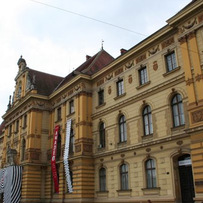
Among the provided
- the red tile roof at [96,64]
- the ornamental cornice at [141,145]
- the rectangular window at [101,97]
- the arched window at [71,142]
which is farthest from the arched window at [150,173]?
the red tile roof at [96,64]

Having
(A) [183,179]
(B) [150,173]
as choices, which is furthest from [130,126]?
(A) [183,179]

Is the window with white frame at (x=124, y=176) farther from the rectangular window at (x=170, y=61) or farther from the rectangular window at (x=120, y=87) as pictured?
the rectangular window at (x=170, y=61)

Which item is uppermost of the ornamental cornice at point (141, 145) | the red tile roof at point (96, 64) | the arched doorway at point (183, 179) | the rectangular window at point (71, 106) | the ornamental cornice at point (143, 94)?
the red tile roof at point (96, 64)

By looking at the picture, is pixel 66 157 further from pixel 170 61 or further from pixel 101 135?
pixel 170 61

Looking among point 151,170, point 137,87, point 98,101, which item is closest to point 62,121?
point 98,101

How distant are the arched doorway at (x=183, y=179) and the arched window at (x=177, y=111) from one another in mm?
2219

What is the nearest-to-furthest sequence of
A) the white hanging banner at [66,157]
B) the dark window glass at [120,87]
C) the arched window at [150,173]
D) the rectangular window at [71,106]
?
the arched window at [150,173]
the dark window glass at [120,87]
the white hanging banner at [66,157]
the rectangular window at [71,106]

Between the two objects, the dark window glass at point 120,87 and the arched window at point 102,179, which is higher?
the dark window glass at point 120,87

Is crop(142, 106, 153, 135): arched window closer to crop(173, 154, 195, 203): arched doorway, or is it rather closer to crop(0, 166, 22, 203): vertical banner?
crop(173, 154, 195, 203): arched doorway

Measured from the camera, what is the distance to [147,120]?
22.3 meters

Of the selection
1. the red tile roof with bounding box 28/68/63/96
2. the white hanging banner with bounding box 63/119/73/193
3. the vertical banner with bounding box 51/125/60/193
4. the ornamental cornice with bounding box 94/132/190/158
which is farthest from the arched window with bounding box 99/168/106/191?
the red tile roof with bounding box 28/68/63/96

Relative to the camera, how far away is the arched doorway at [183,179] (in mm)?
18516

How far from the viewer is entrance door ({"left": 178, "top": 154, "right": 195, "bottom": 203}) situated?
1847 cm

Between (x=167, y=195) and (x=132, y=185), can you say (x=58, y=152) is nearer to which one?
(x=132, y=185)
